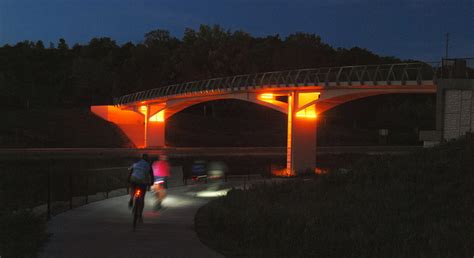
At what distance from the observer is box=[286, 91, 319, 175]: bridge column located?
4044 cm

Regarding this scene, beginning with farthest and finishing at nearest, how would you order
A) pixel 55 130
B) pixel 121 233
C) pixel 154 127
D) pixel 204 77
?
pixel 204 77 < pixel 154 127 < pixel 55 130 < pixel 121 233

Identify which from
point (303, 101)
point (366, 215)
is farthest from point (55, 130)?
point (366, 215)

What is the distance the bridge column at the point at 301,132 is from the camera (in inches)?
1592

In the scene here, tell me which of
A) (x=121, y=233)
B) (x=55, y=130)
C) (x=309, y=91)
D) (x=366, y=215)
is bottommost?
(x=121, y=233)

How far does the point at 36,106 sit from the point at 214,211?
244 feet

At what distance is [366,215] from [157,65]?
79.5 metres

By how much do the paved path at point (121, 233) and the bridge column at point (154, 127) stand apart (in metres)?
46.8

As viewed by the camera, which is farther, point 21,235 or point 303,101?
point 303,101

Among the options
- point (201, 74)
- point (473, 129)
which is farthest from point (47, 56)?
point (473, 129)

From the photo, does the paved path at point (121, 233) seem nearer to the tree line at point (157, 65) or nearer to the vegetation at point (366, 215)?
the vegetation at point (366, 215)

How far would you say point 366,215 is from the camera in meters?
10.9

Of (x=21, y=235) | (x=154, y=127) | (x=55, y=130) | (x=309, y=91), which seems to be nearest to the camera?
(x=21, y=235)

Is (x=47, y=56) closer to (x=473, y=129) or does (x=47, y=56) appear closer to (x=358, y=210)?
(x=473, y=129)

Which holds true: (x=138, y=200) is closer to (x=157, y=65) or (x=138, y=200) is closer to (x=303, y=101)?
(x=303, y=101)
